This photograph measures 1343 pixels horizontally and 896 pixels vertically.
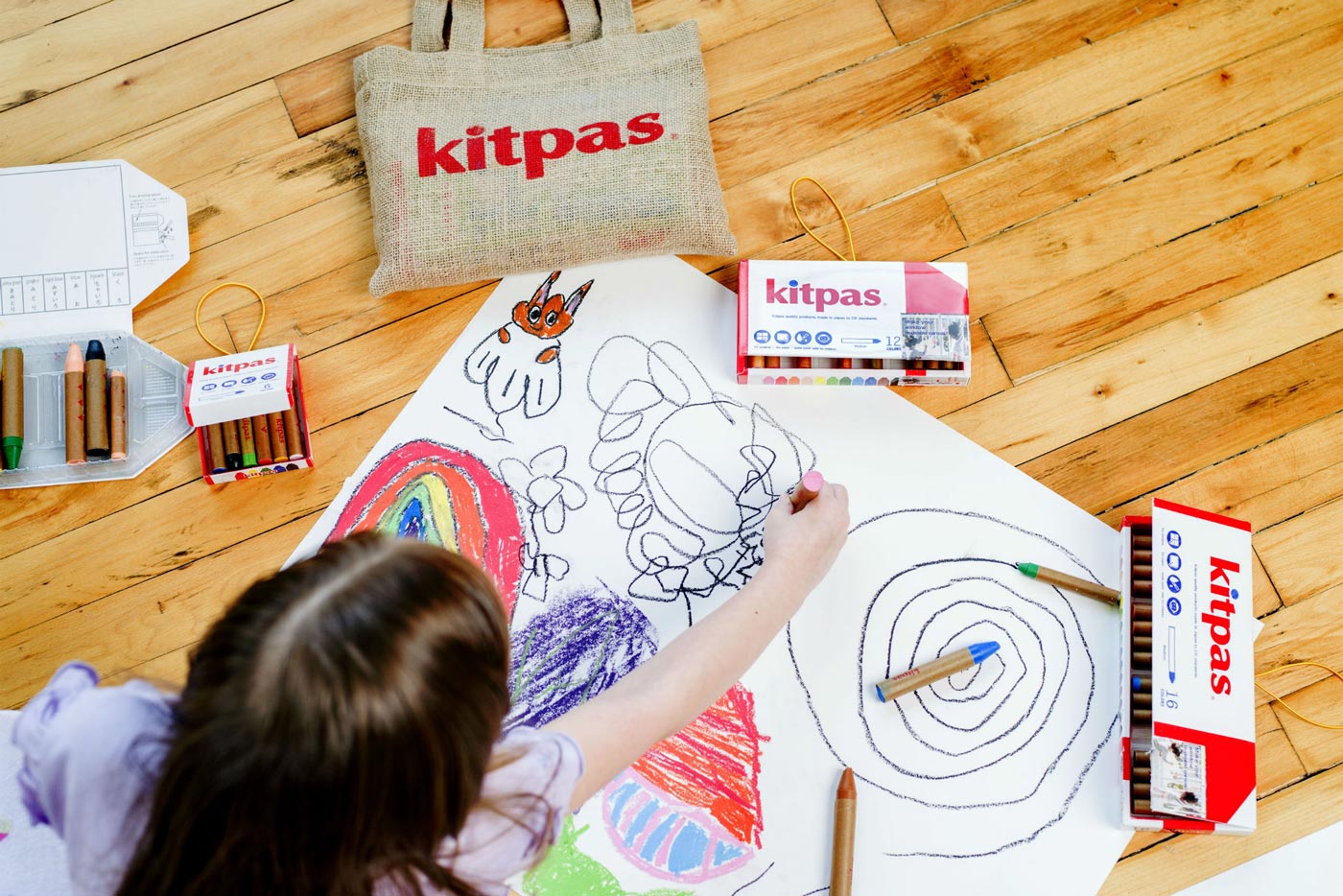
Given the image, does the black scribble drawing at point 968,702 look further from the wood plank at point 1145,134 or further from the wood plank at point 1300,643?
the wood plank at point 1145,134

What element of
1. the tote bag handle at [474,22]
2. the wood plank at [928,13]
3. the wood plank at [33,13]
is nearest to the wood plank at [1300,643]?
the wood plank at [928,13]

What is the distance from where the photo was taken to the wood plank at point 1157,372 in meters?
1.03

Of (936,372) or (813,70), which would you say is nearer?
(936,372)

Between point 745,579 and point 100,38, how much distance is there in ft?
3.11

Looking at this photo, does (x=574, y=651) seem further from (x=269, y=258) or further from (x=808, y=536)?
(x=269, y=258)

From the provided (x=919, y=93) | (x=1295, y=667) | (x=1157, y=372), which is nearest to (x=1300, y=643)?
(x=1295, y=667)

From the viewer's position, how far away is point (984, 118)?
110 centimetres

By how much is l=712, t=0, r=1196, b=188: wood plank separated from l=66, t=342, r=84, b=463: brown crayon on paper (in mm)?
695

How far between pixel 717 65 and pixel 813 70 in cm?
11

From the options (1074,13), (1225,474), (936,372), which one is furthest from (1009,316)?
(1074,13)

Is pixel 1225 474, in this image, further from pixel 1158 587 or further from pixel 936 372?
pixel 936 372

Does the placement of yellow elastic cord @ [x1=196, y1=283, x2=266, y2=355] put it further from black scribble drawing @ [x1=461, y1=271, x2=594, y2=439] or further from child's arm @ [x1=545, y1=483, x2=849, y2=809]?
child's arm @ [x1=545, y1=483, x2=849, y2=809]

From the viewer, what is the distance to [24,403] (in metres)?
1.03

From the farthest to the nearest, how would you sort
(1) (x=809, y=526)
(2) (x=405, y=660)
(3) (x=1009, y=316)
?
1. (3) (x=1009, y=316)
2. (1) (x=809, y=526)
3. (2) (x=405, y=660)
